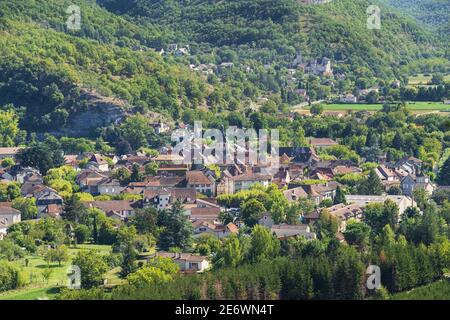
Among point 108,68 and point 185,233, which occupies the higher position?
point 108,68

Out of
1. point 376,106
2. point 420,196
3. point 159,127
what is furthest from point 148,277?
point 376,106

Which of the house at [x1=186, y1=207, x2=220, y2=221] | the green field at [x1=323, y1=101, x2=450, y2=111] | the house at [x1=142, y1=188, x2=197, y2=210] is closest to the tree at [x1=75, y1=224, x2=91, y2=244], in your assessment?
the house at [x1=186, y1=207, x2=220, y2=221]

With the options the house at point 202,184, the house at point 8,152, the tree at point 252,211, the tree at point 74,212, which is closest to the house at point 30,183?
the house at point 8,152

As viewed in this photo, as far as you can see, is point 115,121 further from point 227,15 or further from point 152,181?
point 227,15

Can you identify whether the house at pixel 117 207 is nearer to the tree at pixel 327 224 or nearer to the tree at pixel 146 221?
the tree at pixel 146 221

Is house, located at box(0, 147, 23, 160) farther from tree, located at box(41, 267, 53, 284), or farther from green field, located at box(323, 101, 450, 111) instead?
tree, located at box(41, 267, 53, 284)
